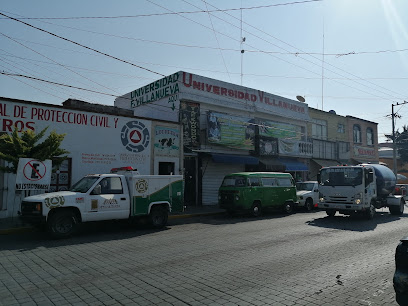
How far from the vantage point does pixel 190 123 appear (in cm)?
2017

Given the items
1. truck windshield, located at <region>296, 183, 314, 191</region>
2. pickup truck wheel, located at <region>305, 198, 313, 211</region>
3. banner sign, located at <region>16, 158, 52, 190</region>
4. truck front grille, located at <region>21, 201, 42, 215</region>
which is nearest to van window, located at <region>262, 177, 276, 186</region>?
pickup truck wheel, located at <region>305, 198, 313, 211</region>

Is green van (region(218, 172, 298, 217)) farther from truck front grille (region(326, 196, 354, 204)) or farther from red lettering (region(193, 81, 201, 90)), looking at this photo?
red lettering (region(193, 81, 201, 90))

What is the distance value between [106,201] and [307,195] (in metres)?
12.5

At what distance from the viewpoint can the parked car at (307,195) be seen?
18.7 m

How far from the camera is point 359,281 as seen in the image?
5805 millimetres

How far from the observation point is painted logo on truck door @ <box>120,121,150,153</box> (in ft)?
55.9

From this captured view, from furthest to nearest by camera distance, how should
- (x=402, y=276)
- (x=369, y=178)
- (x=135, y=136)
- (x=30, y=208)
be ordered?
1. (x=135, y=136)
2. (x=369, y=178)
3. (x=30, y=208)
4. (x=402, y=276)

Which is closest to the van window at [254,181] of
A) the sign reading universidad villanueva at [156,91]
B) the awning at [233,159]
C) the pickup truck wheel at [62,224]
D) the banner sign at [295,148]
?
the awning at [233,159]

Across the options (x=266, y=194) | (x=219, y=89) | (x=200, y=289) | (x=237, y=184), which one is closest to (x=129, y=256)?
(x=200, y=289)

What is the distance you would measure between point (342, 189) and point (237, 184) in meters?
4.81

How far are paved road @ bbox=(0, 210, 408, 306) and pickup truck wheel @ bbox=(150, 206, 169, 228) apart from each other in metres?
0.73

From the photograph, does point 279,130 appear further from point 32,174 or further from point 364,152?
point 32,174

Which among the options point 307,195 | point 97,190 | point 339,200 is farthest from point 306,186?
point 97,190

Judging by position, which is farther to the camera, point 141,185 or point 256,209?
point 256,209
